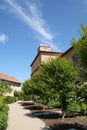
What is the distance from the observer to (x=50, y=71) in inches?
819

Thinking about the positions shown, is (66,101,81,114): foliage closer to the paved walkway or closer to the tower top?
the paved walkway

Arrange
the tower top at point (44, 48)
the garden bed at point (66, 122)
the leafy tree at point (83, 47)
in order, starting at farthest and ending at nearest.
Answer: the tower top at point (44, 48)
the garden bed at point (66, 122)
the leafy tree at point (83, 47)

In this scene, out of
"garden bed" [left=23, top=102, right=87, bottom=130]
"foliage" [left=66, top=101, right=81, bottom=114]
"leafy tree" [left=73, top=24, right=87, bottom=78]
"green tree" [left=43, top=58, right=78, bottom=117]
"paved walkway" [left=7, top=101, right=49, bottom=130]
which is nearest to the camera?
"leafy tree" [left=73, top=24, right=87, bottom=78]

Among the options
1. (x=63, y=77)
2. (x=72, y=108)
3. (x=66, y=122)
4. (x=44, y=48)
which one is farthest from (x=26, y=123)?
(x=44, y=48)

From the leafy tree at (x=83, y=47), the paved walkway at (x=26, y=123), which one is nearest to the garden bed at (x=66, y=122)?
the paved walkway at (x=26, y=123)

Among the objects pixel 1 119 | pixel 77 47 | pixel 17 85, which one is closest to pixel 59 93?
pixel 1 119

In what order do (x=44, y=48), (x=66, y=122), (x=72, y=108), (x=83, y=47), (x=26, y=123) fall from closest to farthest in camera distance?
(x=83, y=47), (x=66, y=122), (x=26, y=123), (x=72, y=108), (x=44, y=48)

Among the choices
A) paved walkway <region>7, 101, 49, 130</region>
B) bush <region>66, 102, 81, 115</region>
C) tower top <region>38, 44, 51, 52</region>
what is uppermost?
tower top <region>38, 44, 51, 52</region>

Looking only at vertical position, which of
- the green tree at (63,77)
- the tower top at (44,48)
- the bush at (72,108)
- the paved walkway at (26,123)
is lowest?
the paved walkway at (26,123)

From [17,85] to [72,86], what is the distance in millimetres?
70140

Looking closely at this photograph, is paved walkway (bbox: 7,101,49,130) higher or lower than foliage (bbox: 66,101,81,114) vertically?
lower

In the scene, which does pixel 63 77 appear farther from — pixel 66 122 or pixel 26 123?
pixel 26 123

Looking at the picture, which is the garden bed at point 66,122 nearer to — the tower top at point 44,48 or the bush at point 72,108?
the bush at point 72,108

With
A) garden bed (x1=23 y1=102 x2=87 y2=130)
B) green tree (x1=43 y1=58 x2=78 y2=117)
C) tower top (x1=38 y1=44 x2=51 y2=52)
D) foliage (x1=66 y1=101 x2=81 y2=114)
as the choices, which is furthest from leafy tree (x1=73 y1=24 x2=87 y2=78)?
tower top (x1=38 y1=44 x2=51 y2=52)
